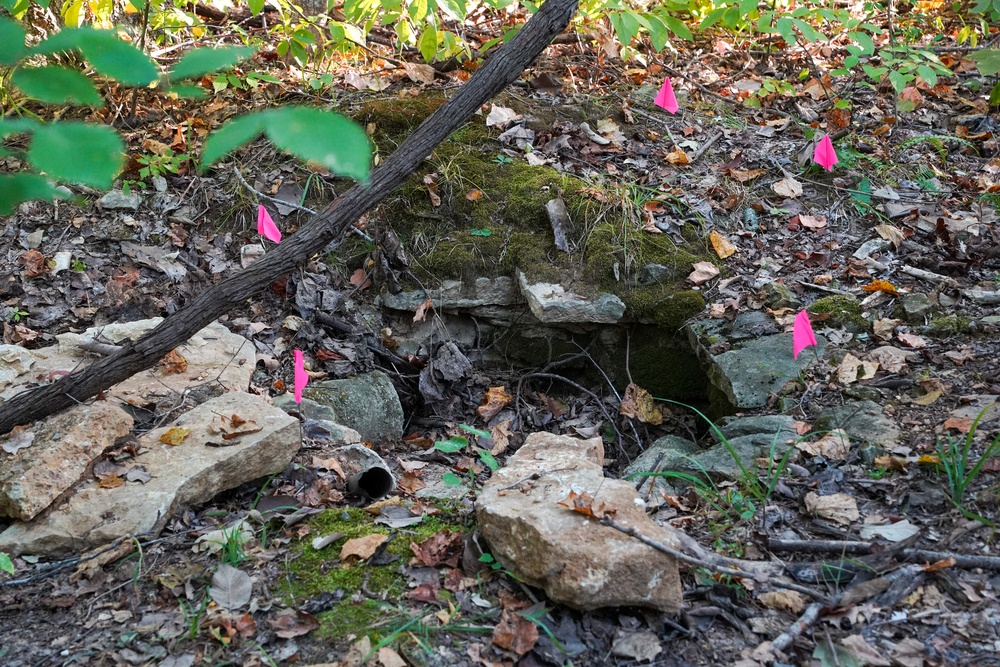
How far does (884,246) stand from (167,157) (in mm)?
4253

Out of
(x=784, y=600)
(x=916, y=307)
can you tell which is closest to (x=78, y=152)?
(x=784, y=600)

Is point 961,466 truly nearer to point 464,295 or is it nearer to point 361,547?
point 361,547

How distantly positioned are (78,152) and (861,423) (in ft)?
9.26

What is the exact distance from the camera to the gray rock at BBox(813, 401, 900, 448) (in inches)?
107

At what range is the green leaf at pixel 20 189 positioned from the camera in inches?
42.1

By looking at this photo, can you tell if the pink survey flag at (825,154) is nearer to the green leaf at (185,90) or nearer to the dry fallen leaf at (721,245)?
the dry fallen leaf at (721,245)

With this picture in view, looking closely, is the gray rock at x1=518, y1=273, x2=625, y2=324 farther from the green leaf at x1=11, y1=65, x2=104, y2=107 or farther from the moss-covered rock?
the green leaf at x1=11, y1=65, x2=104, y2=107

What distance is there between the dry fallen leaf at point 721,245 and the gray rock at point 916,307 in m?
0.90

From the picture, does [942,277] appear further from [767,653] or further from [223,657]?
[223,657]

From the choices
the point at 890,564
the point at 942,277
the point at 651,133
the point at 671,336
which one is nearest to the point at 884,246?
the point at 942,277

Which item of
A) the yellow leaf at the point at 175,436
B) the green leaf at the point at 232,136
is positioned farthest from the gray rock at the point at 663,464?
the green leaf at the point at 232,136

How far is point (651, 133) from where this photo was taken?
473cm

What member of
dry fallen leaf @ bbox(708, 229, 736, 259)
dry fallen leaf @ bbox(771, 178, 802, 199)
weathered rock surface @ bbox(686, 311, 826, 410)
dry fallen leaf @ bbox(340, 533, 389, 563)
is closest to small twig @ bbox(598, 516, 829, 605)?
dry fallen leaf @ bbox(340, 533, 389, 563)

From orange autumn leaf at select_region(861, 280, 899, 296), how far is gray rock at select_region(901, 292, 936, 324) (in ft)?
0.22
